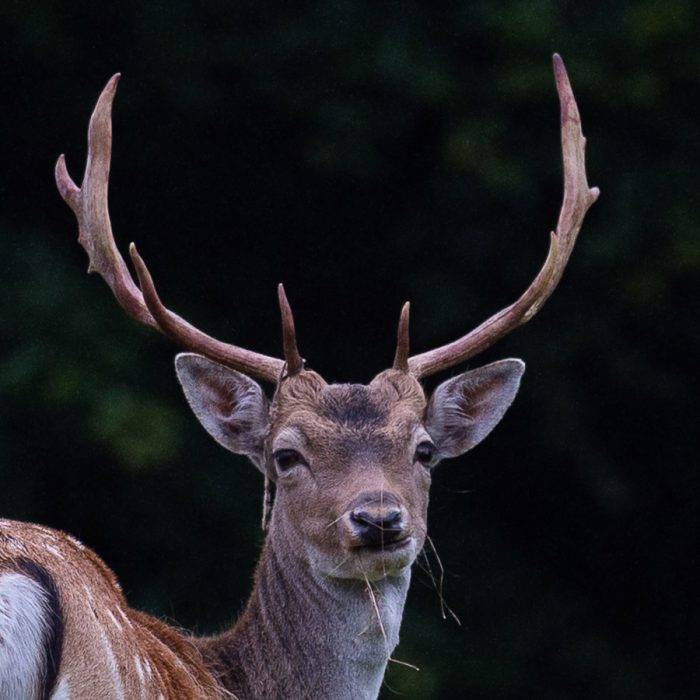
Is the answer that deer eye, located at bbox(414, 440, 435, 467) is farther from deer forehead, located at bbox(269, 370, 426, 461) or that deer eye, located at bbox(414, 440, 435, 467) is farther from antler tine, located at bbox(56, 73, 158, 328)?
antler tine, located at bbox(56, 73, 158, 328)

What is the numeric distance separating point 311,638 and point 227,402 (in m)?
0.79

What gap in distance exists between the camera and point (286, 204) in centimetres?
959

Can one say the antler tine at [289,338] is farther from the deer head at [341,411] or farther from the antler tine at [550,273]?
the antler tine at [550,273]

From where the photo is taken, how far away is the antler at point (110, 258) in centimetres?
545

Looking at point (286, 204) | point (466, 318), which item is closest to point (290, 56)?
point (286, 204)

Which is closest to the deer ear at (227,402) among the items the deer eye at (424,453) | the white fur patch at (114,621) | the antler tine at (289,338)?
the antler tine at (289,338)

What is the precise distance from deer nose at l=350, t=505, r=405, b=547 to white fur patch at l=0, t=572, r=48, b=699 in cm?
109

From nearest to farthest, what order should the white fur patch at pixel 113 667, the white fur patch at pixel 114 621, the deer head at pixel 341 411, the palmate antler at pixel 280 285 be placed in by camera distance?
the white fur patch at pixel 113 667, the white fur patch at pixel 114 621, the deer head at pixel 341 411, the palmate antler at pixel 280 285

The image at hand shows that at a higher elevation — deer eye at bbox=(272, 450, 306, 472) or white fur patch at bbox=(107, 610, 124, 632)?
white fur patch at bbox=(107, 610, 124, 632)

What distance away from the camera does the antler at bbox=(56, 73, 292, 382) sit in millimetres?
5445

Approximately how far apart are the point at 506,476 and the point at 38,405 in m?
2.49

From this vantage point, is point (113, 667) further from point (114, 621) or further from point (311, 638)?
point (311, 638)

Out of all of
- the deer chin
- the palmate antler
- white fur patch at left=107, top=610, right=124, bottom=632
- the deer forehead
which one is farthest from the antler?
white fur patch at left=107, top=610, right=124, bottom=632

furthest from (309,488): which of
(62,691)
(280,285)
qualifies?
(62,691)
